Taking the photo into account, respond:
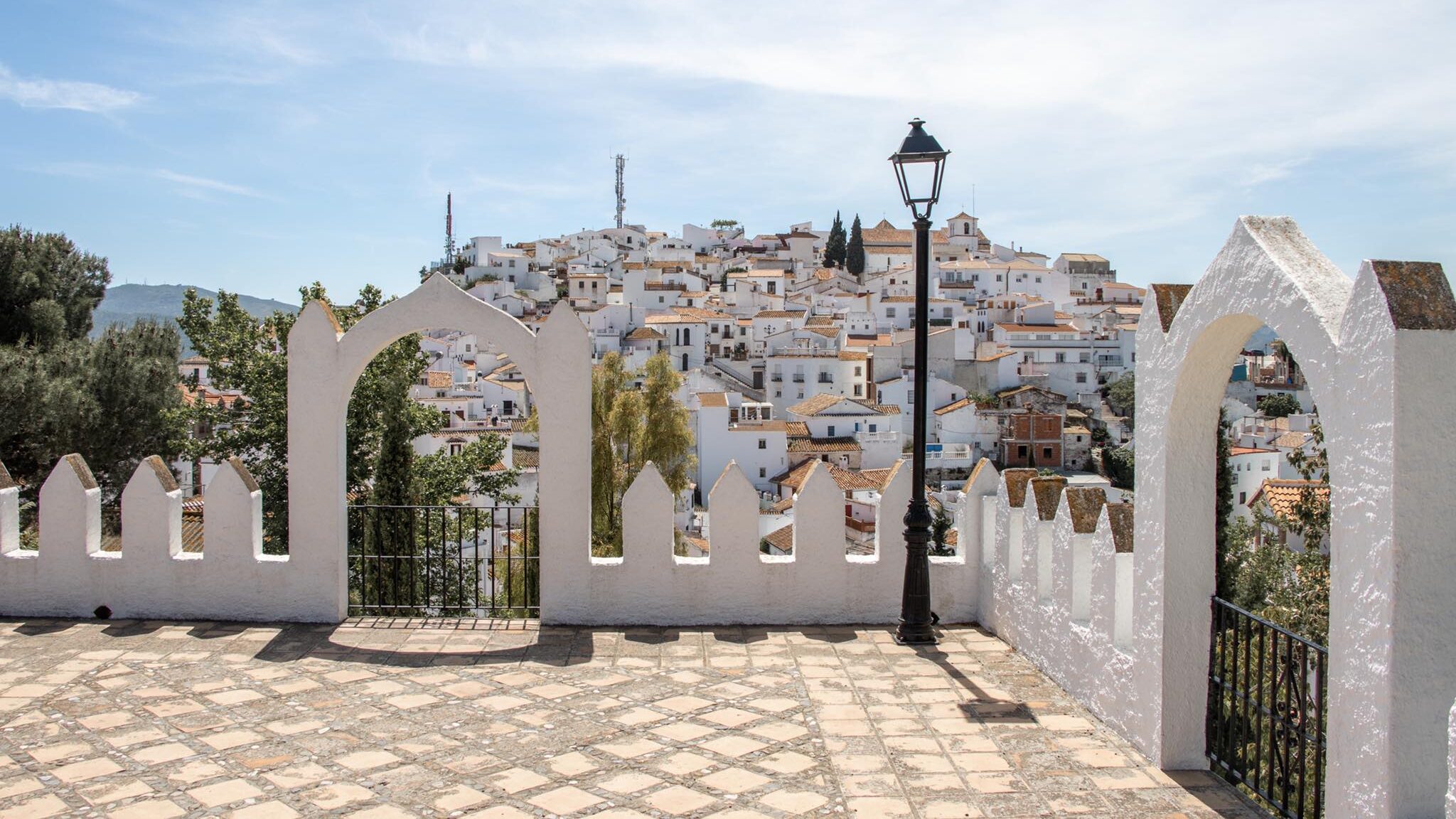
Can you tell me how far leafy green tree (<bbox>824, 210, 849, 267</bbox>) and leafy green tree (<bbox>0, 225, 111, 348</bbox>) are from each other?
82781 millimetres

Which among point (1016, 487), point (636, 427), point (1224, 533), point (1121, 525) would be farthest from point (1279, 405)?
point (1121, 525)

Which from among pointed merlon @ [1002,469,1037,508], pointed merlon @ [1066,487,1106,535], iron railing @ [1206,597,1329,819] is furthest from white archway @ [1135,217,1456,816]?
pointed merlon @ [1002,469,1037,508]

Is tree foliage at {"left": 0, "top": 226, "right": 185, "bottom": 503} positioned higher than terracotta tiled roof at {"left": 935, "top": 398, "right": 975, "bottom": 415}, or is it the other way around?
tree foliage at {"left": 0, "top": 226, "right": 185, "bottom": 503}

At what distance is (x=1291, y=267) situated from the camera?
382 cm

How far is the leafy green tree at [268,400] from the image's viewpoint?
14.2 metres

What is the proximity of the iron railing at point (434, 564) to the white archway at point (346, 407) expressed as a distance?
25 cm

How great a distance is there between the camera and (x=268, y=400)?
1427 centimetres

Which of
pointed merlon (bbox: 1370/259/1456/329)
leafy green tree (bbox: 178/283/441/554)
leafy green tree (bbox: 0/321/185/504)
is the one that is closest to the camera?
pointed merlon (bbox: 1370/259/1456/329)

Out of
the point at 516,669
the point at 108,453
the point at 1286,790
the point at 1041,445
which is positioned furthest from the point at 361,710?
the point at 1041,445

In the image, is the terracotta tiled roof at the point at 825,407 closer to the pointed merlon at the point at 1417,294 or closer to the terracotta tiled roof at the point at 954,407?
the terracotta tiled roof at the point at 954,407

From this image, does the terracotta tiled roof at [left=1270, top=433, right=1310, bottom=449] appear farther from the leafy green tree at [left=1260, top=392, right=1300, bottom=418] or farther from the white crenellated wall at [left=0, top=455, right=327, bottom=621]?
the white crenellated wall at [left=0, top=455, right=327, bottom=621]

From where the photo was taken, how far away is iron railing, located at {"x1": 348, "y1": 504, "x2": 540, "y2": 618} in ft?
24.3

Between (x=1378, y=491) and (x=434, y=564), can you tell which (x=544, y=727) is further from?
(x=434, y=564)

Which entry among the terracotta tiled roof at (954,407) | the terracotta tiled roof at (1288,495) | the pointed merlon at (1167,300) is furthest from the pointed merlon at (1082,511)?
the terracotta tiled roof at (954,407)
